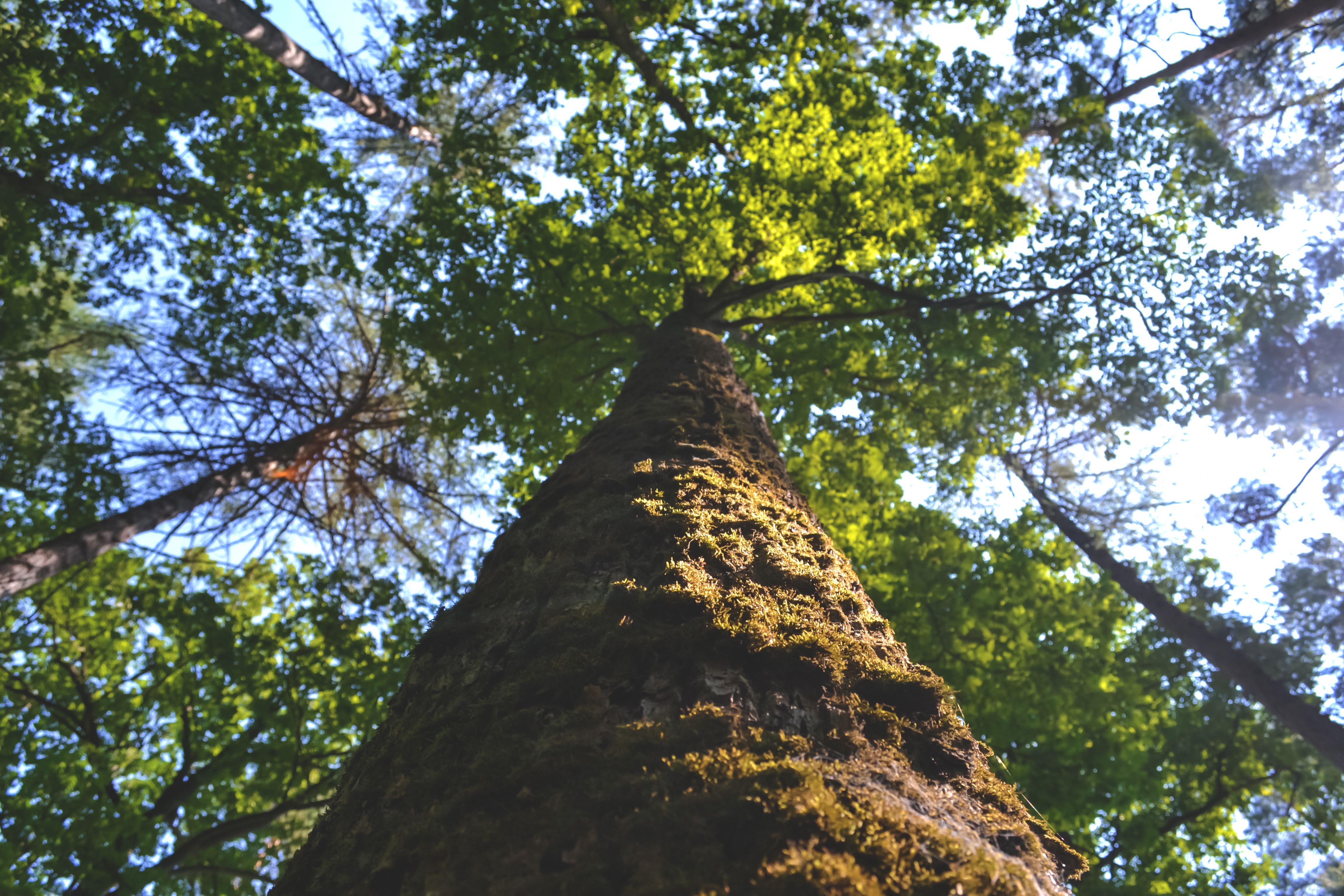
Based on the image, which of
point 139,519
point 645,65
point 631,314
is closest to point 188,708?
point 139,519

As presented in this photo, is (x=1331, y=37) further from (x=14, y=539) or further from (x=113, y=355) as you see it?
(x=14, y=539)

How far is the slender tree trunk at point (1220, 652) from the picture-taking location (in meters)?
7.64

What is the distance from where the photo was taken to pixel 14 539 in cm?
879

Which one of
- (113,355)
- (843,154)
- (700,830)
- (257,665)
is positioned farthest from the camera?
(113,355)

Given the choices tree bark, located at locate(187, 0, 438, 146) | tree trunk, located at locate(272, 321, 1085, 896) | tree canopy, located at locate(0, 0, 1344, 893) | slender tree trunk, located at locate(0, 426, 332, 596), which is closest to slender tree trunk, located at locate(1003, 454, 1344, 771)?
tree canopy, located at locate(0, 0, 1344, 893)

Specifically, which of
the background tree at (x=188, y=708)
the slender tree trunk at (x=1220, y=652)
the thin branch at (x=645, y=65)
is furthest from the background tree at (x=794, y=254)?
the background tree at (x=188, y=708)

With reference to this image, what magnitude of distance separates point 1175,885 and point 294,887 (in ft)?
33.1

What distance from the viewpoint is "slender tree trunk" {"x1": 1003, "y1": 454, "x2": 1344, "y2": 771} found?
7641 mm

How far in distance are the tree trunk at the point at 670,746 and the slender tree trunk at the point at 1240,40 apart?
356 inches

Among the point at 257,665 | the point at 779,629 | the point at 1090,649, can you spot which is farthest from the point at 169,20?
the point at 1090,649

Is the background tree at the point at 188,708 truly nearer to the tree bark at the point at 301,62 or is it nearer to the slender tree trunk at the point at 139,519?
the slender tree trunk at the point at 139,519

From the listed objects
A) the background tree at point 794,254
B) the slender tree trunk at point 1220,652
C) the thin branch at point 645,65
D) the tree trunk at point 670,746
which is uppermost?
the thin branch at point 645,65

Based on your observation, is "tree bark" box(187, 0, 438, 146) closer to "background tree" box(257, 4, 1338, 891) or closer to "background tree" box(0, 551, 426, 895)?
"background tree" box(257, 4, 1338, 891)

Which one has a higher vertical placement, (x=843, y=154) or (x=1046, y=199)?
(x=1046, y=199)
